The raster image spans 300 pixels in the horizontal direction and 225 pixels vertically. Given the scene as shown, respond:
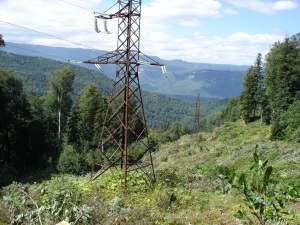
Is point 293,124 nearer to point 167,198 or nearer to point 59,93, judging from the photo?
point 167,198

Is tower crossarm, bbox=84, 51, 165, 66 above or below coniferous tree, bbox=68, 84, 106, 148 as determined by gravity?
above

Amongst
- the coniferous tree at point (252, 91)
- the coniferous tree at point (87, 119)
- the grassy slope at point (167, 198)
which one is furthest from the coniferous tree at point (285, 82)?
the grassy slope at point (167, 198)

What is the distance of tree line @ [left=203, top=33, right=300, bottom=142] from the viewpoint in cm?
3167

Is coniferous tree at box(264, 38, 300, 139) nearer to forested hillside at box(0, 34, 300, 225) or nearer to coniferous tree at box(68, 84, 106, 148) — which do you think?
forested hillside at box(0, 34, 300, 225)

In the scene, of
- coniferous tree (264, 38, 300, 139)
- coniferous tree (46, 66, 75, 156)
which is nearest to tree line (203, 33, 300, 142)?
coniferous tree (264, 38, 300, 139)

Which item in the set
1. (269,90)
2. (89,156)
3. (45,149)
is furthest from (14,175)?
(269,90)

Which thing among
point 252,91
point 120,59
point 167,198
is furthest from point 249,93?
point 167,198

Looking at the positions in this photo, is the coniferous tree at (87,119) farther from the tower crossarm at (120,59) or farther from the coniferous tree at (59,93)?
the tower crossarm at (120,59)

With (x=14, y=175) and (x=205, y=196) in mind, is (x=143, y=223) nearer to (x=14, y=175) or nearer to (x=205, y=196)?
(x=205, y=196)

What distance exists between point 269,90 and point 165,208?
37.0 m

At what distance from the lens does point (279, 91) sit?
1534 inches

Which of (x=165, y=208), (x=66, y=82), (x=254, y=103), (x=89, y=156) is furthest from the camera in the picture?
(x=254, y=103)

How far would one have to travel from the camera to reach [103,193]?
36.7 ft

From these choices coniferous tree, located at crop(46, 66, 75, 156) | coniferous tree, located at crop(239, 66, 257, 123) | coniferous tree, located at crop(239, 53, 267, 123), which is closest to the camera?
coniferous tree, located at crop(46, 66, 75, 156)
